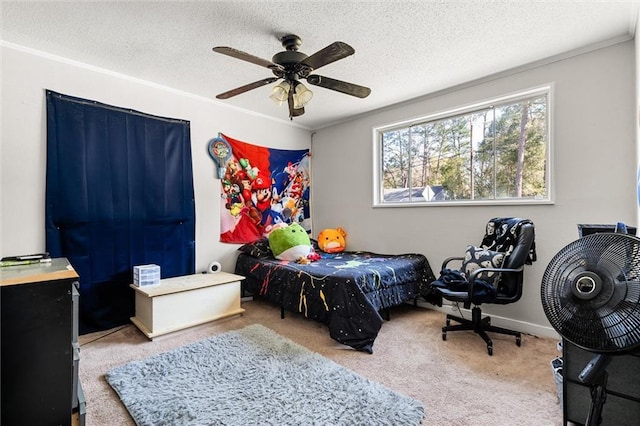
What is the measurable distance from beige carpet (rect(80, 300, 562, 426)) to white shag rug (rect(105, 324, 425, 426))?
11 centimetres

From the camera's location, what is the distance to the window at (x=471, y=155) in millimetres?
2709

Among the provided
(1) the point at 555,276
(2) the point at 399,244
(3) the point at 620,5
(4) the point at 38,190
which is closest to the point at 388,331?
(2) the point at 399,244

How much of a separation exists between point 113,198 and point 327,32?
2.35 m

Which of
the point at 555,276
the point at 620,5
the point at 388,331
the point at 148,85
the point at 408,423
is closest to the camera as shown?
the point at 555,276

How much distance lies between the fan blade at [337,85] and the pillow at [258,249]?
2.07m

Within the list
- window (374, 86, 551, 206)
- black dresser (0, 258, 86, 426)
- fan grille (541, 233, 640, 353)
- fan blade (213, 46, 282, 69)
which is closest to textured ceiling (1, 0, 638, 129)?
fan blade (213, 46, 282, 69)

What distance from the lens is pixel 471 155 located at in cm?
310

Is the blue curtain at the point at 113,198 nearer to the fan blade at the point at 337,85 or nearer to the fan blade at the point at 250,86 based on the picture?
the fan blade at the point at 250,86

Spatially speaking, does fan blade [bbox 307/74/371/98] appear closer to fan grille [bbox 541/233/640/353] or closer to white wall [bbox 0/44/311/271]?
fan grille [bbox 541/233/640/353]

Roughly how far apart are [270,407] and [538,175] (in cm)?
285

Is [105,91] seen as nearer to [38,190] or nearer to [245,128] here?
[38,190]

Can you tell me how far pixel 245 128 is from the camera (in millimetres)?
3820

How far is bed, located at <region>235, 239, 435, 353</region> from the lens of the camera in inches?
92.3

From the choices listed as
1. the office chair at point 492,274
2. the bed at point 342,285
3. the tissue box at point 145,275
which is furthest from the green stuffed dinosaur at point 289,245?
the office chair at point 492,274
